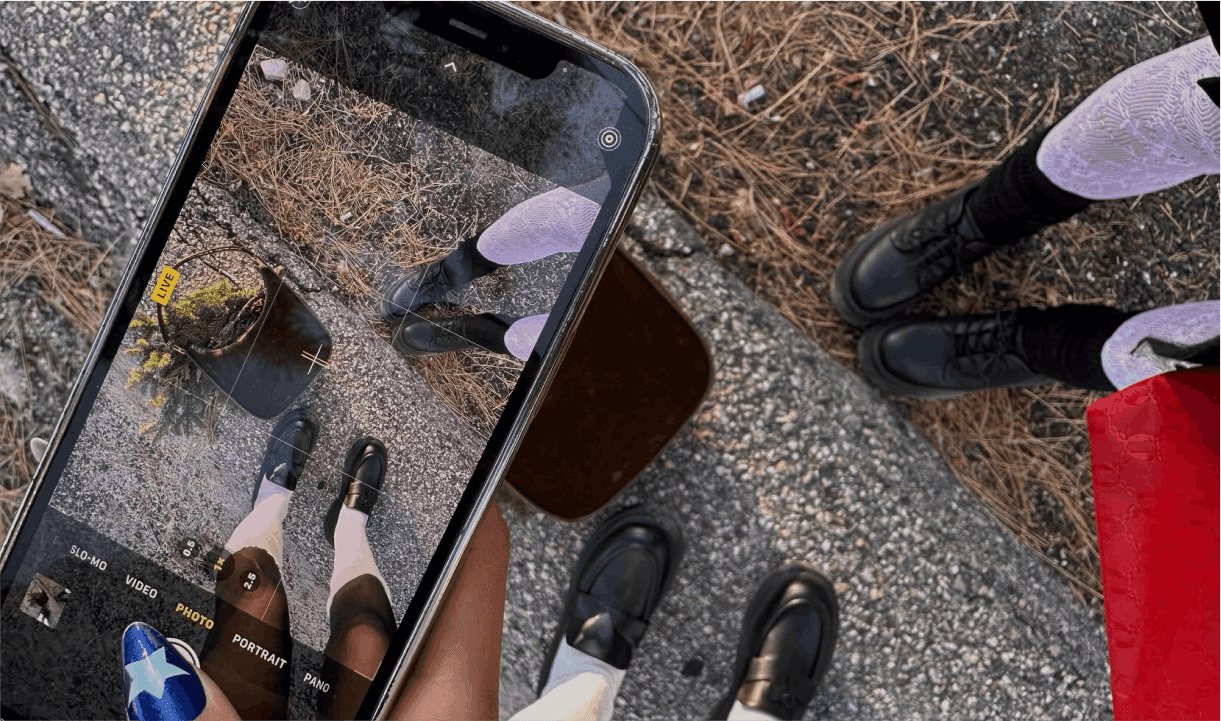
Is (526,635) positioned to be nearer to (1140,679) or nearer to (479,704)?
(479,704)

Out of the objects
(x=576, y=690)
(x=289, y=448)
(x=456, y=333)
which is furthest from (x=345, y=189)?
(x=576, y=690)

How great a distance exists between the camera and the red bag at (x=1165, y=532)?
0.85 metres

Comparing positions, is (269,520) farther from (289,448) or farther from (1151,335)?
(1151,335)

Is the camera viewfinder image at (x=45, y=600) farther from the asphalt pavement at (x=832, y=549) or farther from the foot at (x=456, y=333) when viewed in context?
the asphalt pavement at (x=832, y=549)

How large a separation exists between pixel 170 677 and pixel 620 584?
0.79m

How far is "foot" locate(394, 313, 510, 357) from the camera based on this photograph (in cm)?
94

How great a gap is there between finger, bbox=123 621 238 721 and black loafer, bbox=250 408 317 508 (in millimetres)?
299

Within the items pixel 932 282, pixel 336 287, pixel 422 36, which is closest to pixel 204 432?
pixel 336 287

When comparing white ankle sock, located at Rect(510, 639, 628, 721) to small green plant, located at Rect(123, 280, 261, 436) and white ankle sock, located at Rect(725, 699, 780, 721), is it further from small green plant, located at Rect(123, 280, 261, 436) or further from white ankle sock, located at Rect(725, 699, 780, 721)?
small green plant, located at Rect(123, 280, 261, 436)

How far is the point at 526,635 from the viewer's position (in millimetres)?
1523

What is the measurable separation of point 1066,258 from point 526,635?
1412 millimetres

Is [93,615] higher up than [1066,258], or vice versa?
[1066,258]

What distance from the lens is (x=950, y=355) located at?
1.38 meters

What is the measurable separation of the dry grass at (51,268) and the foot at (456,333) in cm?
84
